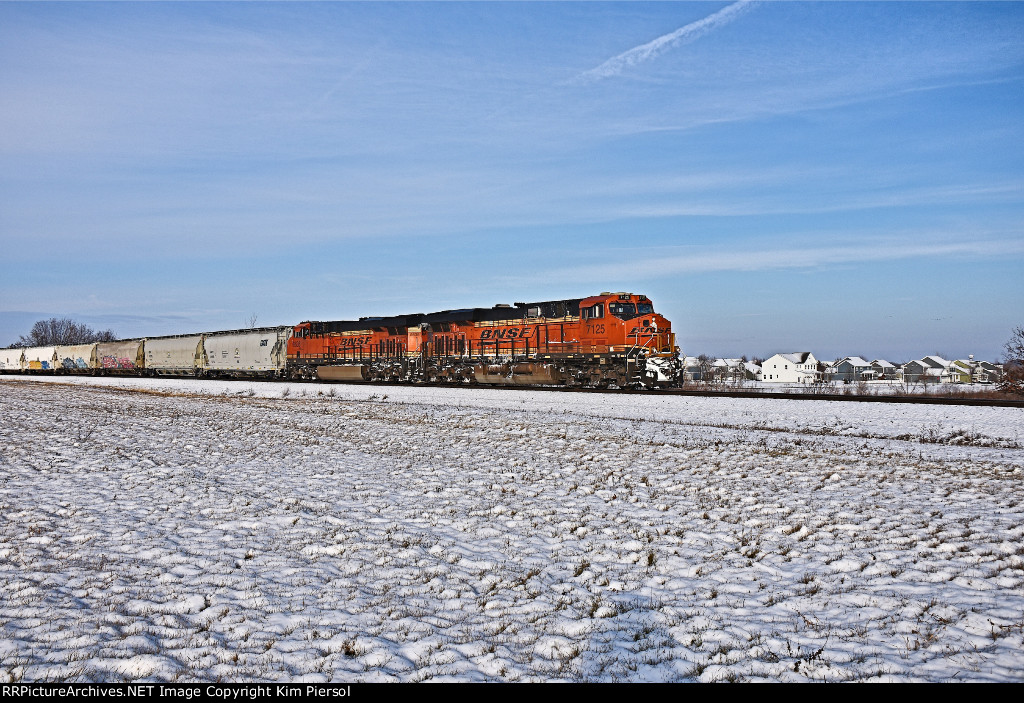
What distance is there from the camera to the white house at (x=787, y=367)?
124312 mm

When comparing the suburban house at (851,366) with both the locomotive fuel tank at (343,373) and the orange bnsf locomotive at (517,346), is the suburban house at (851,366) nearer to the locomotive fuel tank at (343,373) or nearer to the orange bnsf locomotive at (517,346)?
the locomotive fuel tank at (343,373)

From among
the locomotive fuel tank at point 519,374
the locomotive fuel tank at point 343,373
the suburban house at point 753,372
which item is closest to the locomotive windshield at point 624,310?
the locomotive fuel tank at point 519,374

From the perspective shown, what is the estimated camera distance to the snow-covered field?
15.6 feet

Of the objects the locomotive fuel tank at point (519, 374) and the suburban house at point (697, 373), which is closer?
the locomotive fuel tank at point (519, 374)

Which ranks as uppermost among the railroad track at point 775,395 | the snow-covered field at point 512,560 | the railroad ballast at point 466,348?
the railroad ballast at point 466,348

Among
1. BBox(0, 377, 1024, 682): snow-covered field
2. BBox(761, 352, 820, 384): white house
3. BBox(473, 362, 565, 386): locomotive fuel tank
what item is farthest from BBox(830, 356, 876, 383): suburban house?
BBox(0, 377, 1024, 682): snow-covered field

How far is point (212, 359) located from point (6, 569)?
155ft

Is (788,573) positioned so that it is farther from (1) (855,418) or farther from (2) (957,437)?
(1) (855,418)

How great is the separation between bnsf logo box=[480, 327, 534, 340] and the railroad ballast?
47 millimetres

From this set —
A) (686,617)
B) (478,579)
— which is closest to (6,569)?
(478,579)

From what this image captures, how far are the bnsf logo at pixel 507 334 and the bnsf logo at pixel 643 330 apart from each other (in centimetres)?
509

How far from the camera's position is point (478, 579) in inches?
249

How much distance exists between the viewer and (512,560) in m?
6.86

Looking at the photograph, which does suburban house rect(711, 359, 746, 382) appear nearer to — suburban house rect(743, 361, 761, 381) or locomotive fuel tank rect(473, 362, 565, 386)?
suburban house rect(743, 361, 761, 381)
